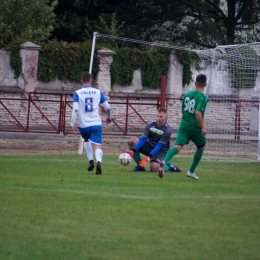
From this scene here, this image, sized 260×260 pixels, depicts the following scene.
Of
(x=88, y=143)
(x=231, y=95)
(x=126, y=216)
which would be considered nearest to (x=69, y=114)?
(x=231, y=95)

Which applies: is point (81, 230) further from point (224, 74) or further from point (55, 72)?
point (55, 72)

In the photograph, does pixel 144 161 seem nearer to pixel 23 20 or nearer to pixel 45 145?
pixel 45 145

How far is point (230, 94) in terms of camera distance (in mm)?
22625

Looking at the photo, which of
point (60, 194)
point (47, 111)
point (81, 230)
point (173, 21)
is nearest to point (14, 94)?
point (47, 111)

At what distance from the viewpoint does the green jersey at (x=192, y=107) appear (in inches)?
527

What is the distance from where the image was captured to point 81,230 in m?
7.77

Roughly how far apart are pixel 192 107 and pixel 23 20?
859 inches

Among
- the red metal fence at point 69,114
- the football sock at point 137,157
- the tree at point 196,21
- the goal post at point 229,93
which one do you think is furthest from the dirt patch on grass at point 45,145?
the tree at point 196,21

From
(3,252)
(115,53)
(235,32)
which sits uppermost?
(235,32)

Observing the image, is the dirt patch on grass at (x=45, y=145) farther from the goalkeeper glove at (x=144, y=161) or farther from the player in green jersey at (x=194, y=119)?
the player in green jersey at (x=194, y=119)

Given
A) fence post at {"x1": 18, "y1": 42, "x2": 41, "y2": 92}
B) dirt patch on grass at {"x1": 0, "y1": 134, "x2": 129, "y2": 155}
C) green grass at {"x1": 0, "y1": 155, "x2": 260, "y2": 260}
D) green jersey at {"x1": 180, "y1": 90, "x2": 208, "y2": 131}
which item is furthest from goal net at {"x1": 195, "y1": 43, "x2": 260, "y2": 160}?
fence post at {"x1": 18, "y1": 42, "x2": 41, "y2": 92}

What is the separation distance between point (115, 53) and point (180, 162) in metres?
16.8

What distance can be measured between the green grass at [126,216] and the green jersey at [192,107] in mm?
1027

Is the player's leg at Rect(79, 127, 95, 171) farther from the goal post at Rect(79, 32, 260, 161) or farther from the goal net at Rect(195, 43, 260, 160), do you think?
the goal net at Rect(195, 43, 260, 160)
